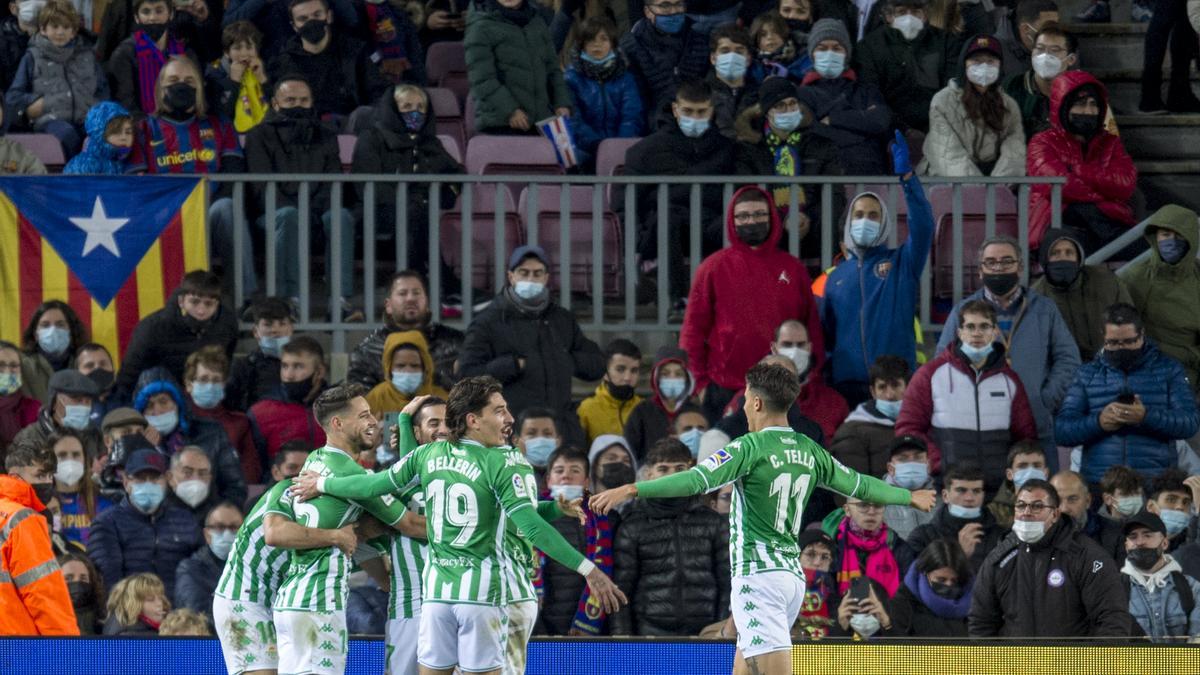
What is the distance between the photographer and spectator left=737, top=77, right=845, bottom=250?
15828 millimetres

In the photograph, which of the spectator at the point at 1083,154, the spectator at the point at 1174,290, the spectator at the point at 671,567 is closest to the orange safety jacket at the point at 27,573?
the spectator at the point at 671,567

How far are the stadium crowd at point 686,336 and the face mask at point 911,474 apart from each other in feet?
0.07

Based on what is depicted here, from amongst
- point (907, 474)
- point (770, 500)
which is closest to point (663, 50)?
point (907, 474)

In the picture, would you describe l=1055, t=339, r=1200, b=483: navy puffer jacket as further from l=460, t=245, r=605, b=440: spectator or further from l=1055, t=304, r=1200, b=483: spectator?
l=460, t=245, r=605, b=440: spectator

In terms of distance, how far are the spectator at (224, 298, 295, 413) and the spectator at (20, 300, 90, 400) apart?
3.18ft

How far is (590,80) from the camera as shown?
55.3 feet

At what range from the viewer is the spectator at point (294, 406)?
14.7 m

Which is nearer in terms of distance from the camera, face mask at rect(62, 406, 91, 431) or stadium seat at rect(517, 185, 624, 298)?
face mask at rect(62, 406, 91, 431)

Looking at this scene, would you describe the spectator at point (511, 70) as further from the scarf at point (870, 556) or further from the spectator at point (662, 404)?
the scarf at point (870, 556)

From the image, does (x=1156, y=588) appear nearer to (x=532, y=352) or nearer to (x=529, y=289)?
(x=532, y=352)

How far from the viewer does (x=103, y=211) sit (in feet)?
51.1

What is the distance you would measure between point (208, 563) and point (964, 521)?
3938 millimetres

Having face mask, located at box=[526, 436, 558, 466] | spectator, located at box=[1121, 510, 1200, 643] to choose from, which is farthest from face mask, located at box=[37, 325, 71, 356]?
spectator, located at box=[1121, 510, 1200, 643]

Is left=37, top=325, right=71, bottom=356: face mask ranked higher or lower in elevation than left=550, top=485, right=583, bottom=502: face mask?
higher
